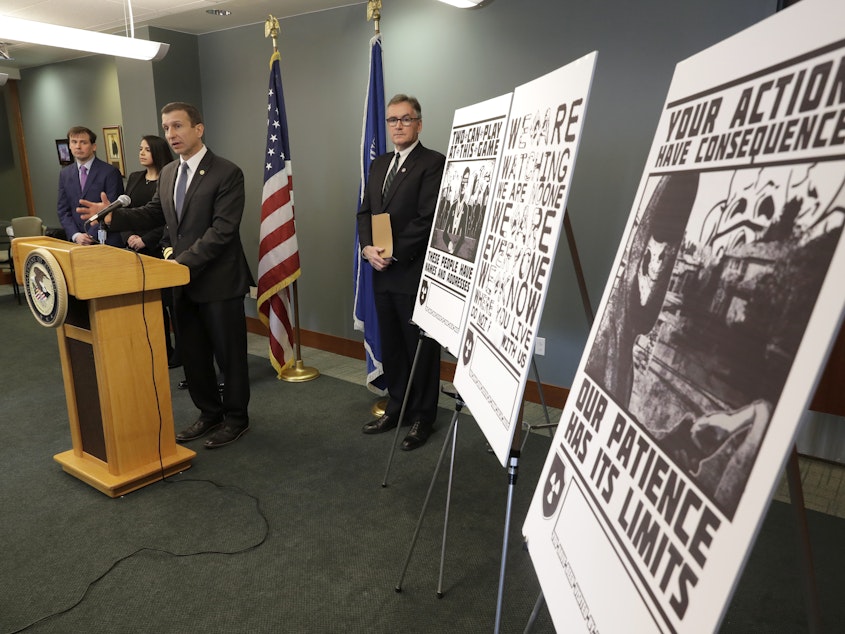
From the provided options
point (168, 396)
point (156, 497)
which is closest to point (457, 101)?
point (168, 396)

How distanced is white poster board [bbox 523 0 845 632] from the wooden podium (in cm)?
210

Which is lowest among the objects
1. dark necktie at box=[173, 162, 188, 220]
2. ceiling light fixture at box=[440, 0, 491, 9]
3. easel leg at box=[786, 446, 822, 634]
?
easel leg at box=[786, 446, 822, 634]

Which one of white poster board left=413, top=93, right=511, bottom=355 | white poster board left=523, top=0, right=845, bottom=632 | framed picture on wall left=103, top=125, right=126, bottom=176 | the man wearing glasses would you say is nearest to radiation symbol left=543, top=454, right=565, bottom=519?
white poster board left=523, top=0, right=845, bottom=632

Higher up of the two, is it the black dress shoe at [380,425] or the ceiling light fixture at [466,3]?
the ceiling light fixture at [466,3]

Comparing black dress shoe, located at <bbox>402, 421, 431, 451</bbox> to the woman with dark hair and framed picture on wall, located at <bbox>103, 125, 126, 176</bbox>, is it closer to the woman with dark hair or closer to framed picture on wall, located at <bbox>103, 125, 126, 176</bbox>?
the woman with dark hair

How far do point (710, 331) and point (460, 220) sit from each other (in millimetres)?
1433

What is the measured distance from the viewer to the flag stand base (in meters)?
4.06

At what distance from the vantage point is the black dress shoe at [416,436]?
9.82ft

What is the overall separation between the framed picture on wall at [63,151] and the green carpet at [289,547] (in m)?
4.53

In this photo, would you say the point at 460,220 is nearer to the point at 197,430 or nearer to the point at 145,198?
the point at 197,430

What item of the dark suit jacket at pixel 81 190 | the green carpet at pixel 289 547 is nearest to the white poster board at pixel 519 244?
the green carpet at pixel 289 547

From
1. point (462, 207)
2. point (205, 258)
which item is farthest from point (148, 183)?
point (462, 207)

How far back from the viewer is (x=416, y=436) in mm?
3029

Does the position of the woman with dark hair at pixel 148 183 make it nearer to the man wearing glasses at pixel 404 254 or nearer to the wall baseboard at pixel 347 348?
the wall baseboard at pixel 347 348
